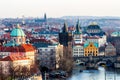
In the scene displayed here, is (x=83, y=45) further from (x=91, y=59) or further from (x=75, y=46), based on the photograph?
(x=91, y=59)

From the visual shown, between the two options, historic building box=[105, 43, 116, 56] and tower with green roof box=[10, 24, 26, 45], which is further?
historic building box=[105, 43, 116, 56]

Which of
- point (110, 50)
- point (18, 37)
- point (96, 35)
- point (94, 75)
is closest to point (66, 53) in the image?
point (18, 37)

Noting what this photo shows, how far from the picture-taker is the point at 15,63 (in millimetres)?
34969

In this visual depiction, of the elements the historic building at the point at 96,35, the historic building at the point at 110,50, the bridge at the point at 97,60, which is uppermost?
the bridge at the point at 97,60

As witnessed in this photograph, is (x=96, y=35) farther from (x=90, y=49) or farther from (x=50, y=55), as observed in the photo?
(x=50, y=55)

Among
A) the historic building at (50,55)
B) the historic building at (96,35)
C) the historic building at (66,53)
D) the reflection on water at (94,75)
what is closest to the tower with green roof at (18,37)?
the historic building at (50,55)

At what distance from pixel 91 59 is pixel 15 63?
39.6 ft

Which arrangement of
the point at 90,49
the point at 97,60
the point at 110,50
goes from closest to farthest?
1. the point at 97,60
2. the point at 90,49
3. the point at 110,50

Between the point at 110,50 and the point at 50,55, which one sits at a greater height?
the point at 50,55

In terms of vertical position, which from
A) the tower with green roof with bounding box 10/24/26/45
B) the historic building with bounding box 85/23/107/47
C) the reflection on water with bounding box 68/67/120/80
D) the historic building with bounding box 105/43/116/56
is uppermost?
→ the tower with green roof with bounding box 10/24/26/45

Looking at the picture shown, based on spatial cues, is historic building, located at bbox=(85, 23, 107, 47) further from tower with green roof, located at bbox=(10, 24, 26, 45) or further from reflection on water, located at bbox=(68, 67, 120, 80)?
reflection on water, located at bbox=(68, 67, 120, 80)

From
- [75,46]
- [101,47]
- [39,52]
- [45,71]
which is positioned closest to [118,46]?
[101,47]

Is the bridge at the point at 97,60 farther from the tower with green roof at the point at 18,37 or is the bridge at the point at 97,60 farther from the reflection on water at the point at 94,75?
the reflection on water at the point at 94,75

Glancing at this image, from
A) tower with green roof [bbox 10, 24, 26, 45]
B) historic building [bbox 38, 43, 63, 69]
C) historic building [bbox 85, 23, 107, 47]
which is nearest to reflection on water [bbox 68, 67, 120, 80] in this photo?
historic building [bbox 38, 43, 63, 69]
